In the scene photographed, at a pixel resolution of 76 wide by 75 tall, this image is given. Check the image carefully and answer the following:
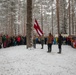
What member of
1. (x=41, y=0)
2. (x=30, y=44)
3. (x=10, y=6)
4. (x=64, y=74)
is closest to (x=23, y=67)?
(x=64, y=74)

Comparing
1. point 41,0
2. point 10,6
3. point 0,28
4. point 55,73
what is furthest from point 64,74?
point 0,28

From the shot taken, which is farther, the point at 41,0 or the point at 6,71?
the point at 41,0

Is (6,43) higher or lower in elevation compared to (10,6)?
lower

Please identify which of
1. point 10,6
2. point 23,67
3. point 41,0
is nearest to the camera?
point 23,67

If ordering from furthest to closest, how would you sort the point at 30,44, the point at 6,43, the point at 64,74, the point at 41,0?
the point at 41,0
the point at 6,43
the point at 30,44
the point at 64,74

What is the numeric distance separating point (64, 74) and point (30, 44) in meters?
10.9

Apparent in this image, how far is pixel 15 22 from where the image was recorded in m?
51.7

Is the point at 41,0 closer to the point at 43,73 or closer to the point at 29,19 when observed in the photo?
the point at 29,19

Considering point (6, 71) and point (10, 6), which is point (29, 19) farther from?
point (10, 6)

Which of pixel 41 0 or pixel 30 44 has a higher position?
pixel 41 0

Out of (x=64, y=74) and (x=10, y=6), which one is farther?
(x=10, y=6)

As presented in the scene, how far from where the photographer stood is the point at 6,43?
27.2 meters

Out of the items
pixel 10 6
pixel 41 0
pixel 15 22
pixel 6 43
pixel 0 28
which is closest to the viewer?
pixel 6 43

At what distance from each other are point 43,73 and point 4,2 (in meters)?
38.1
